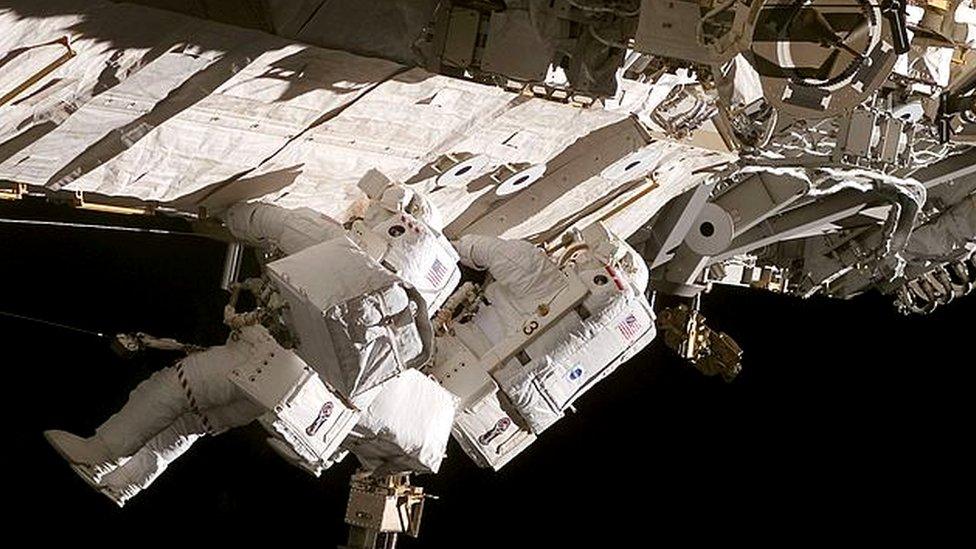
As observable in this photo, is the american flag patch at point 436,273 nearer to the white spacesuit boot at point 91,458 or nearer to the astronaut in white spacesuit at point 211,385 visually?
the astronaut in white spacesuit at point 211,385

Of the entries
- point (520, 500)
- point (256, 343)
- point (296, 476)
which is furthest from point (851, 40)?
point (520, 500)

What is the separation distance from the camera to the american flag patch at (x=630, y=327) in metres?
5.01

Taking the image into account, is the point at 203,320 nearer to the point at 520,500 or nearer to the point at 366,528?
the point at 366,528

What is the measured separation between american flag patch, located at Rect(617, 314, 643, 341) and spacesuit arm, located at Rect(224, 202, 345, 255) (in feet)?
3.60

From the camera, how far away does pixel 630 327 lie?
502 centimetres

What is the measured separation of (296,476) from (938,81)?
12.4 feet

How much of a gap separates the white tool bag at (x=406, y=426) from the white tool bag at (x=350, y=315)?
0.37 meters

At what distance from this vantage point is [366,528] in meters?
5.28

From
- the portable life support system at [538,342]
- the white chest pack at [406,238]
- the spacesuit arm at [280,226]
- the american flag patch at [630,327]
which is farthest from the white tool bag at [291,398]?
the american flag patch at [630,327]

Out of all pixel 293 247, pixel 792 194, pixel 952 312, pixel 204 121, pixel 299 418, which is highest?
pixel 204 121

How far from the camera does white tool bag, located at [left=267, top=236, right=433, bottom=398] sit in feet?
13.0

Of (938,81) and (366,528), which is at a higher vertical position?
(938,81)

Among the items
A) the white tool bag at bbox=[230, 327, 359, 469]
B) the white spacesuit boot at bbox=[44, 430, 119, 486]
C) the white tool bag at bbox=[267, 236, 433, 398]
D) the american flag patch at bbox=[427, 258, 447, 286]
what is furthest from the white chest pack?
the white spacesuit boot at bbox=[44, 430, 119, 486]

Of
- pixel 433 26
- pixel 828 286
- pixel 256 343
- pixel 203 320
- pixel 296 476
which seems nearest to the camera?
pixel 433 26
